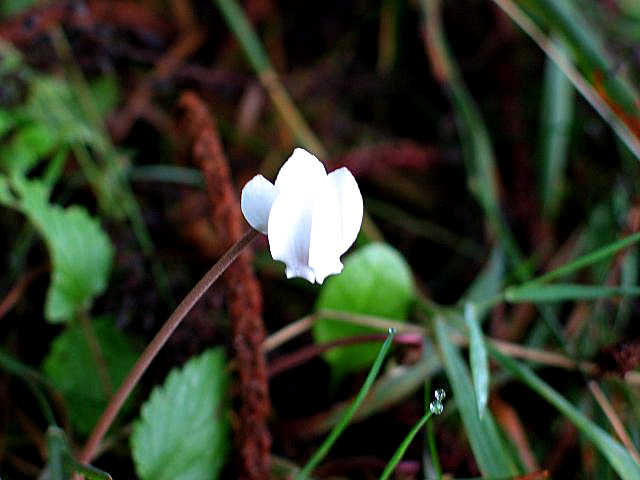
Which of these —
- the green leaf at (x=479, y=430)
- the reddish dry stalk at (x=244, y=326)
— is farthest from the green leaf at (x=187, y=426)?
the green leaf at (x=479, y=430)

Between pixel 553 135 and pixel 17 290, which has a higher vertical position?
pixel 553 135

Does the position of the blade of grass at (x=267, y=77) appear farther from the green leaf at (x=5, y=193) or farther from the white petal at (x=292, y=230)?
the white petal at (x=292, y=230)

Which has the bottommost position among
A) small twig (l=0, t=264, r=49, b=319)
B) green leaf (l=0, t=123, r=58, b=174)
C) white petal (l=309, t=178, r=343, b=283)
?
white petal (l=309, t=178, r=343, b=283)

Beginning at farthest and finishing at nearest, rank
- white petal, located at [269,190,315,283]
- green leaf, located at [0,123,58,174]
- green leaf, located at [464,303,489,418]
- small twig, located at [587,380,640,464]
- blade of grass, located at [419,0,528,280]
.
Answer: blade of grass, located at [419,0,528,280], green leaf, located at [0,123,58,174], small twig, located at [587,380,640,464], green leaf, located at [464,303,489,418], white petal, located at [269,190,315,283]

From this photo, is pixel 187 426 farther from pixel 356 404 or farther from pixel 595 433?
pixel 595 433

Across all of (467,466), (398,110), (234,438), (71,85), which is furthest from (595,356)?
(71,85)

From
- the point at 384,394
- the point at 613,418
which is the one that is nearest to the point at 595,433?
the point at 613,418

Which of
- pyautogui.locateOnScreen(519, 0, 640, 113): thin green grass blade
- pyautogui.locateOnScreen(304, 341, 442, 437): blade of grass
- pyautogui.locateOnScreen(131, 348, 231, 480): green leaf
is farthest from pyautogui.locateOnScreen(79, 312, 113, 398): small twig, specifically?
pyautogui.locateOnScreen(519, 0, 640, 113): thin green grass blade

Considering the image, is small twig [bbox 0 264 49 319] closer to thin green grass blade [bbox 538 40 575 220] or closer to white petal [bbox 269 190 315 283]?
white petal [bbox 269 190 315 283]
